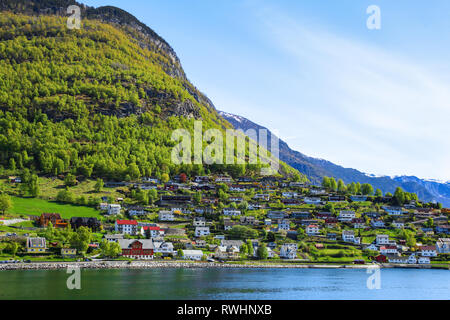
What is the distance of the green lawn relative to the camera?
95000mm

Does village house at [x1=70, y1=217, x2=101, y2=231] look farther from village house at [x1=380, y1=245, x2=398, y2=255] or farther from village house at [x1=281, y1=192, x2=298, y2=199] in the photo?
village house at [x1=281, y1=192, x2=298, y2=199]

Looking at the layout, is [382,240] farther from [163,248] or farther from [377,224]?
[163,248]

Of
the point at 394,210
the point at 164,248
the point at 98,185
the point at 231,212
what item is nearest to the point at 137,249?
the point at 164,248

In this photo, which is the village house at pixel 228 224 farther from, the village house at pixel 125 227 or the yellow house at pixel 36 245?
the yellow house at pixel 36 245

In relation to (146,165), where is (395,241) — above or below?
below

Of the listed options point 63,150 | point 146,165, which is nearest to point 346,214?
point 146,165

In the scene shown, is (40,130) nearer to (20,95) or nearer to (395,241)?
(20,95)

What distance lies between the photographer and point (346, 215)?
11100 centimetres

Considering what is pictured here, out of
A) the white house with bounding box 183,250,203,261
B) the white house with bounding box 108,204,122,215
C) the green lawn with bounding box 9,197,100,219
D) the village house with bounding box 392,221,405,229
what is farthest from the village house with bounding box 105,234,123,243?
the village house with bounding box 392,221,405,229

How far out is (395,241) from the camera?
9850cm

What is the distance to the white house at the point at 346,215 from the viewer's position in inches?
4341

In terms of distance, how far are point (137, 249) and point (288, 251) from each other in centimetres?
2646

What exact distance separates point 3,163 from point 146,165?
119 ft

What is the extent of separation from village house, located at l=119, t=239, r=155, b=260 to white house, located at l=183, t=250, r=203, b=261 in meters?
5.64
